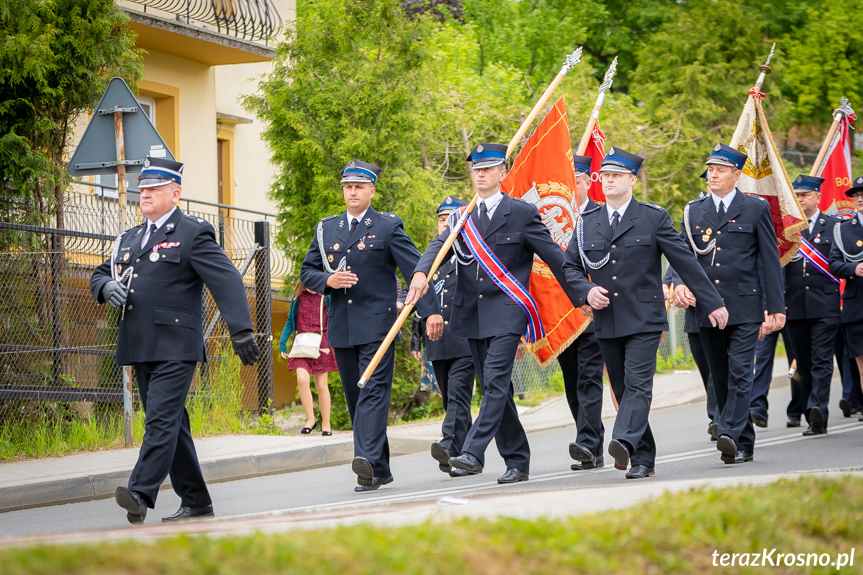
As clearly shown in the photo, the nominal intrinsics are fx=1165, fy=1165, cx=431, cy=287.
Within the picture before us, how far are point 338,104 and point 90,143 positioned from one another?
4287 mm

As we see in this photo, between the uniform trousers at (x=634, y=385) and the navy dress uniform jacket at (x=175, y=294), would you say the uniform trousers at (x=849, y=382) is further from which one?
the navy dress uniform jacket at (x=175, y=294)

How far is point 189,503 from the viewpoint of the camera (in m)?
7.20

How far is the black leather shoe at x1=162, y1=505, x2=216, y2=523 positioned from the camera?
708 centimetres

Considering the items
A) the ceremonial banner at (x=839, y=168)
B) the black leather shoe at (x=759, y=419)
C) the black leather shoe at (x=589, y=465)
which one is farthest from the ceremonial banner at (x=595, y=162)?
the ceremonial banner at (x=839, y=168)

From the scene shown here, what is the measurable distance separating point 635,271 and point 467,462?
1846 millimetres

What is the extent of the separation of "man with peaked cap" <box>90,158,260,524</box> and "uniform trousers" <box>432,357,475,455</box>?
8.96ft

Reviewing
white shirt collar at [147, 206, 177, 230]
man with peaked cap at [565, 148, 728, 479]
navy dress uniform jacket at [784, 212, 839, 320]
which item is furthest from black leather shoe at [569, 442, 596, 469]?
navy dress uniform jacket at [784, 212, 839, 320]

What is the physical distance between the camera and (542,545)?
3.98 m

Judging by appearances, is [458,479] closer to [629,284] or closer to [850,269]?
[629,284]

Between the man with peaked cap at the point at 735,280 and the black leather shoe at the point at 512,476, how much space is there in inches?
66.5

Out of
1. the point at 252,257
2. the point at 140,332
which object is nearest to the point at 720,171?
the point at 140,332

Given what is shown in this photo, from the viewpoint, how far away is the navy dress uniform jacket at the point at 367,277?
8781 millimetres

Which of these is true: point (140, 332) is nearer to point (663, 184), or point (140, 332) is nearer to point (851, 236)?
point (851, 236)

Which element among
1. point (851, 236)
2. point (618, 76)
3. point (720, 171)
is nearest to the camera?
point (720, 171)
